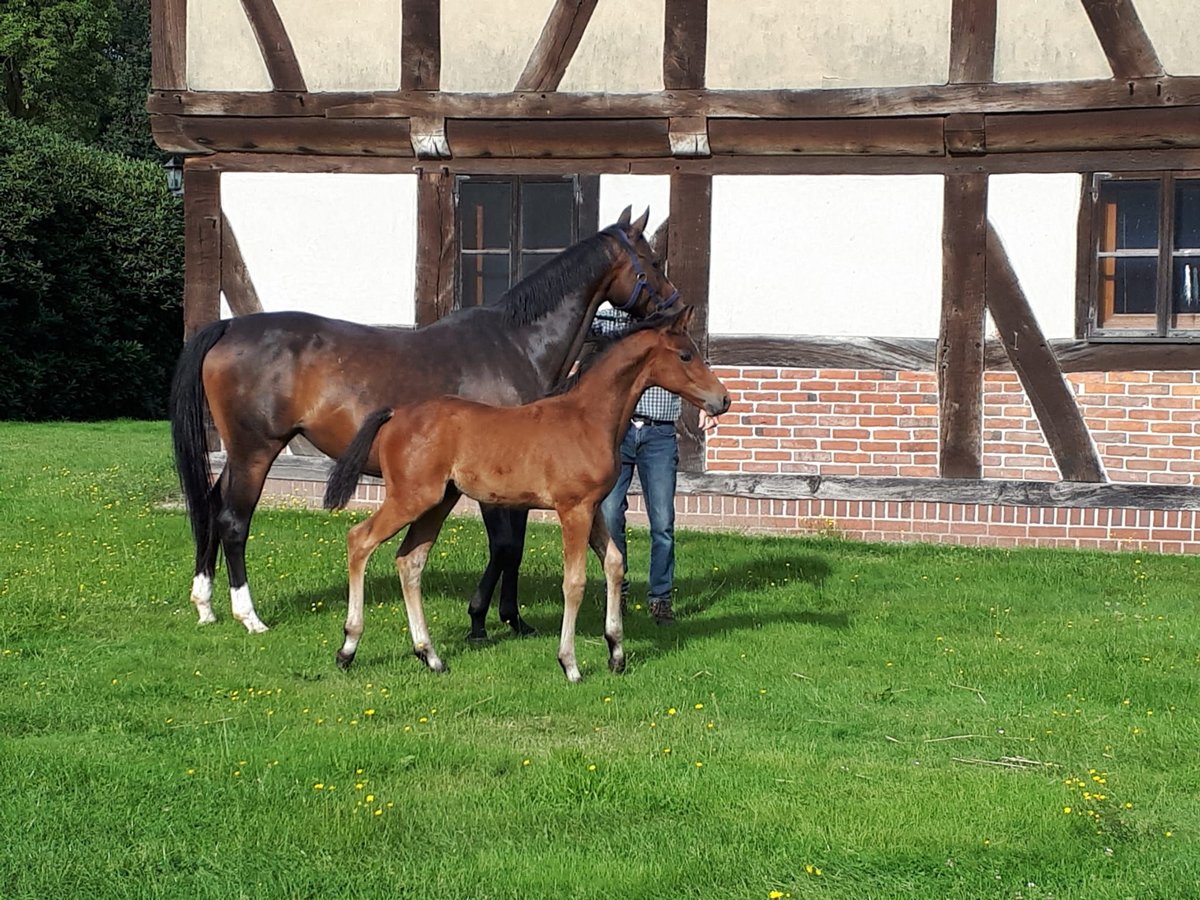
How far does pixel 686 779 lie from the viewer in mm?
5637

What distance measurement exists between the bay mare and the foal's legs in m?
1.00

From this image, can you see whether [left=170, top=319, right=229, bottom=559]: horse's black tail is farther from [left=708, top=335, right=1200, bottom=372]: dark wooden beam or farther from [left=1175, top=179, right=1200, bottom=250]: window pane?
[left=1175, top=179, right=1200, bottom=250]: window pane

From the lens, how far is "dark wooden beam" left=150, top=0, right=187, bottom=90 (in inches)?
531

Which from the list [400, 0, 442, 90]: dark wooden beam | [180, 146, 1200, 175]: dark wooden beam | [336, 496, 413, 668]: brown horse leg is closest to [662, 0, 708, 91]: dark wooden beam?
[180, 146, 1200, 175]: dark wooden beam

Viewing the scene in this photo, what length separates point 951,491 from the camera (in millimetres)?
12562

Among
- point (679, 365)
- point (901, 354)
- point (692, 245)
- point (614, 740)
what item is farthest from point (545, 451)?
point (901, 354)

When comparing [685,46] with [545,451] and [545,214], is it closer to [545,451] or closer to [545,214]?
[545,214]

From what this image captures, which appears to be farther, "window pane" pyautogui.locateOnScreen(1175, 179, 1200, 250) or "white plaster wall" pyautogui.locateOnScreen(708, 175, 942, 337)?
"white plaster wall" pyautogui.locateOnScreen(708, 175, 942, 337)

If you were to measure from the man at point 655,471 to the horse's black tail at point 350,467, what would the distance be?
2101mm

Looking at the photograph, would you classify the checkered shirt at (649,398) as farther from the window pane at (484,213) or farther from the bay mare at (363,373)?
the window pane at (484,213)

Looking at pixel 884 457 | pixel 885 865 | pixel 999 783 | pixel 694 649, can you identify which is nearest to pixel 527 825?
pixel 885 865

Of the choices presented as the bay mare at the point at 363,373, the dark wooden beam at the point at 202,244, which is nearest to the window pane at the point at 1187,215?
the bay mare at the point at 363,373

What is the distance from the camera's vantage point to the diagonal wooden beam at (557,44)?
1287cm

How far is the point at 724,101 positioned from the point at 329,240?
3.80m
